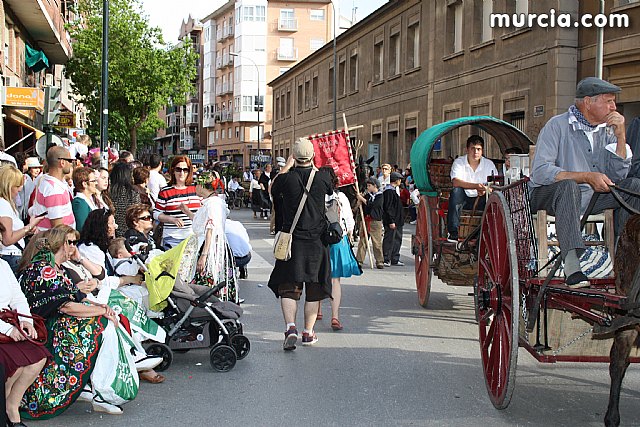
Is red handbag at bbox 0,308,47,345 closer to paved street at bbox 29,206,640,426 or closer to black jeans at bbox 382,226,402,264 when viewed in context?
paved street at bbox 29,206,640,426

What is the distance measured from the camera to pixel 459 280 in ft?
32.5

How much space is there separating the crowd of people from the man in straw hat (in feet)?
2.19

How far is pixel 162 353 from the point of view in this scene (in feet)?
24.5

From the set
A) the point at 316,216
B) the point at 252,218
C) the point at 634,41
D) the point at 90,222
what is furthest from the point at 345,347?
the point at 252,218

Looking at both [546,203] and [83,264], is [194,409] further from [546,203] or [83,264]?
[546,203]

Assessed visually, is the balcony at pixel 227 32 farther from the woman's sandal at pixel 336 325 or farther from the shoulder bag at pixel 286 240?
the shoulder bag at pixel 286 240

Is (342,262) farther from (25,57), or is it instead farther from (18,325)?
(25,57)

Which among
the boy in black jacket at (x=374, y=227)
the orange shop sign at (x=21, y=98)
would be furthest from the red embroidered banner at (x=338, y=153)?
the orange shop sign at (x=21, y=98)

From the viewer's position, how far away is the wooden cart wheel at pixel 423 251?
1049cm

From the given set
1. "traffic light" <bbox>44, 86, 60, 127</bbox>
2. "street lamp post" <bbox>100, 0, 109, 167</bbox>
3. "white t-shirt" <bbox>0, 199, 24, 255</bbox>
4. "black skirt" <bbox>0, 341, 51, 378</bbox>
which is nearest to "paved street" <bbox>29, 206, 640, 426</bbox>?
"black skirt" <bbox>0, 341, 51, 378</bbox>

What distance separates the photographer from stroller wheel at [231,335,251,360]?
771 cm

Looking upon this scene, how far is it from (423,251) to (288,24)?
2854 inches

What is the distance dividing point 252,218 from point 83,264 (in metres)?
24.5

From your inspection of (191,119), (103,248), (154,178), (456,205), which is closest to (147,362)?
(103,248)
